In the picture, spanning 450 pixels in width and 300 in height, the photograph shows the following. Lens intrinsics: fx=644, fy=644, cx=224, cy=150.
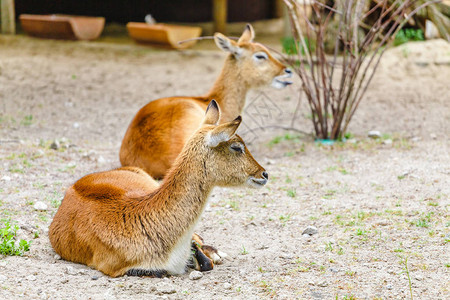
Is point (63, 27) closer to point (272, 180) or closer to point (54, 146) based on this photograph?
point (54, 146)

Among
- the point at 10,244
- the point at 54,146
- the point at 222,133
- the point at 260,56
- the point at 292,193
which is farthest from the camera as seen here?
the point at 260,56

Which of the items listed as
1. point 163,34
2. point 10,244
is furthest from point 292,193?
point 163,34

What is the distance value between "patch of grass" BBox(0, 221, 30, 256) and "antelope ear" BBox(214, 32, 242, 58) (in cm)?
371

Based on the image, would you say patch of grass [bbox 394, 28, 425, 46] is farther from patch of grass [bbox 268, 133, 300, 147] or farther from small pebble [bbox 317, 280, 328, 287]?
small pebble [bbox 317, 280, 328, 287]

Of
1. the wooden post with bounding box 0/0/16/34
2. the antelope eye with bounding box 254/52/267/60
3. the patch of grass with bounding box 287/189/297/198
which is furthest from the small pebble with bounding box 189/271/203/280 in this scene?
the wooden post with bounding box 0/0/16/34

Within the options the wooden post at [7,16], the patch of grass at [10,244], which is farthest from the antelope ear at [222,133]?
the wooden post at [7,16]

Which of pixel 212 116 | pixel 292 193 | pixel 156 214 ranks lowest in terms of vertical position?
pixel 292 193

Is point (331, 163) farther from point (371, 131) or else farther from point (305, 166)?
point (371, 131)

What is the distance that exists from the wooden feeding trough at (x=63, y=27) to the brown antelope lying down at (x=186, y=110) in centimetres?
566

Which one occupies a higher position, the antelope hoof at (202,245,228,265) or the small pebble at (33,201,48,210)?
the antelope hoof at (202,245,228,265)

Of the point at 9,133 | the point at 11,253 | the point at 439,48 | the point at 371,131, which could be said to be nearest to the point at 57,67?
the point at 9,133

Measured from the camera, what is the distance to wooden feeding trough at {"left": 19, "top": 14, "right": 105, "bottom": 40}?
12328 millimetres

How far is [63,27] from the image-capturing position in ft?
40.7

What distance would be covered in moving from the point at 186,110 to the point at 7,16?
782cm
